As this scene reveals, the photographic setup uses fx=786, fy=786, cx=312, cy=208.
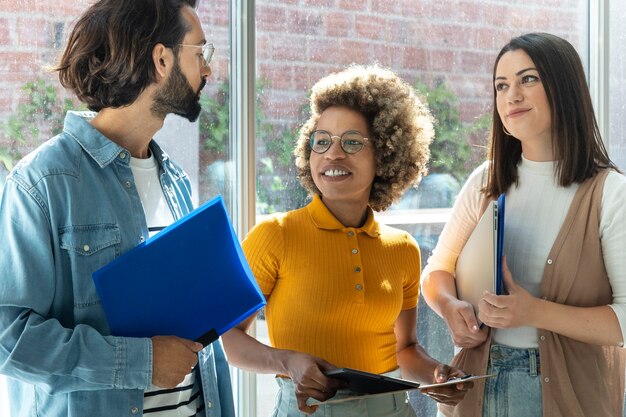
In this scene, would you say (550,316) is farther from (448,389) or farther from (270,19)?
(270,19)

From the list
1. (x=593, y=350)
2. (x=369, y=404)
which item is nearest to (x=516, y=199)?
(x=593, y=350)

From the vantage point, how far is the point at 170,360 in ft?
5.15

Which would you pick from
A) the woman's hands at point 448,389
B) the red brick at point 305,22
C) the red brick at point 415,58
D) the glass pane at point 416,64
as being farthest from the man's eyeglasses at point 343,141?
the red brick at point 415,58

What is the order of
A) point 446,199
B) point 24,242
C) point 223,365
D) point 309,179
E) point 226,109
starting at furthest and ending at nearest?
point 446,199, point 226,109, point 309,179, point 223,365, point 24,242

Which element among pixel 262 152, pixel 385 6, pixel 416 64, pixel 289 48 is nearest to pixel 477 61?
pixel 416 64

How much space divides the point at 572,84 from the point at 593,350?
0.72 metres

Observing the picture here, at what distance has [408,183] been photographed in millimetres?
2221

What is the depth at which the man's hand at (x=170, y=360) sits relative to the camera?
5.12 feet

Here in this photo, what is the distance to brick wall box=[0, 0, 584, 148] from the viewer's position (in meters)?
2.29

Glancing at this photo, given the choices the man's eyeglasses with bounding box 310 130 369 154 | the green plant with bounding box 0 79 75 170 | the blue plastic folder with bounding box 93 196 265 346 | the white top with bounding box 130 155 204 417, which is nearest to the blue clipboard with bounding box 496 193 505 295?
the man's eyeglasses with bounding box 310 130 369 154

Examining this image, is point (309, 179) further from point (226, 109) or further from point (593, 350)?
point (593, 350)

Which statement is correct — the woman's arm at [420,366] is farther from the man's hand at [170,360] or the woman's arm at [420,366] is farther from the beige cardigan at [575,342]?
the man's hand at [170,360]

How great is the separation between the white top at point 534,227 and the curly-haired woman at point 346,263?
19 centimetres

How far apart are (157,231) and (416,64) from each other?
1.63 meters
